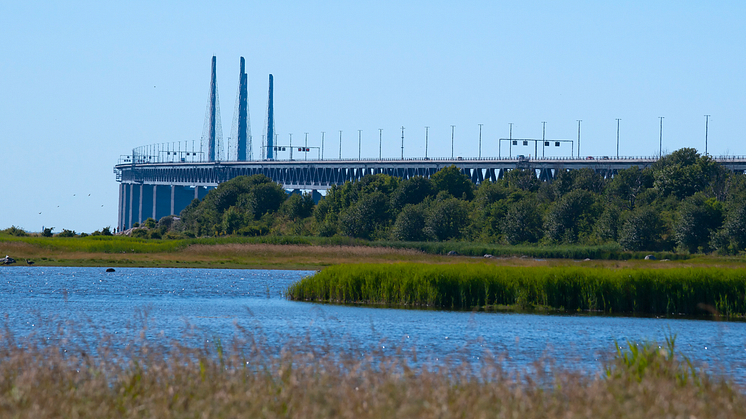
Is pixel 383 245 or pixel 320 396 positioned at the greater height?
pixel 320 396

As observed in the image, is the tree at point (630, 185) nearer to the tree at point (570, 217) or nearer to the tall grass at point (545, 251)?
the tree at point (570, 217)

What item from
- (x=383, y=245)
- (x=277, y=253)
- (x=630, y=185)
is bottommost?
(x=277, y=253)

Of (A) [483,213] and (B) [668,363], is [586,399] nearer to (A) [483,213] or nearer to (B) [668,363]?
(B) [668,363]

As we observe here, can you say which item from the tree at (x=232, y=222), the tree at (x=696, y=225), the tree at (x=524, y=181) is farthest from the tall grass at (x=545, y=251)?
the tree at (x=232, y=222)

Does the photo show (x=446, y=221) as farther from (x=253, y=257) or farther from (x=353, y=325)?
(x=353, y=325)

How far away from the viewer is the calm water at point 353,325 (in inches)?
1090

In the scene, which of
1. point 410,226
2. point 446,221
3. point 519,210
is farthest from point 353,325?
point 410,226

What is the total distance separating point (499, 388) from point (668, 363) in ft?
15.4

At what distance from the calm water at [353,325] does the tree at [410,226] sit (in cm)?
7085

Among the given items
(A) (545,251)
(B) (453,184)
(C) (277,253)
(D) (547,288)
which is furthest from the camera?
(B) (453,184)

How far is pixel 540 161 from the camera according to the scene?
17600cm

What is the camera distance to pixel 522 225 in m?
120

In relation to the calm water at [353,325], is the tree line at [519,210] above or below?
above

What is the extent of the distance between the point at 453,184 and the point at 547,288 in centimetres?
11061
